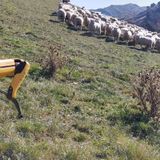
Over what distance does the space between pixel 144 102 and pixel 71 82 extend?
3.58 meters

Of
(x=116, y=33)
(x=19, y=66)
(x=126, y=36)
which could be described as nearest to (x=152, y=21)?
(x=126, y=36)

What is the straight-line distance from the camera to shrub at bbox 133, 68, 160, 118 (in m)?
14.3

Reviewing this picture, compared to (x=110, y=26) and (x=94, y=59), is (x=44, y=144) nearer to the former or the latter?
(x=94, y=59)

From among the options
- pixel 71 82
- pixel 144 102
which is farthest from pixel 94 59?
pixel 144 102

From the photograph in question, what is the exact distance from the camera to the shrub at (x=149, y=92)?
1428 centimetres

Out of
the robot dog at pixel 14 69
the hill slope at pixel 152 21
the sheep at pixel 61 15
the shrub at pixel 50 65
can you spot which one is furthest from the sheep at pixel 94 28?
the hill slope at pixel 152 21

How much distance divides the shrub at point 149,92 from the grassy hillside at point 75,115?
0.34m

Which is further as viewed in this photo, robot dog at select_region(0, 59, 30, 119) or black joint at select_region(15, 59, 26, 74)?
black joint at select_region(15, 59, 26, 74)

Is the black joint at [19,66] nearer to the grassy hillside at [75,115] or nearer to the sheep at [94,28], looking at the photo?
the grassy hillside at [75,115]

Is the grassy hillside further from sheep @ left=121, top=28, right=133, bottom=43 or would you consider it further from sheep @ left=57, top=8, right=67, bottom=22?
sheep @ left=57, top=8, right=67, bottom=22

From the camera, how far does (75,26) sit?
38.3 metres

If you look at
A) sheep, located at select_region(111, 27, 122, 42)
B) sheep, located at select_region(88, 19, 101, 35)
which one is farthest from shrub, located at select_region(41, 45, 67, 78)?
sheep, located at select_region(88, 19, 101, 35)

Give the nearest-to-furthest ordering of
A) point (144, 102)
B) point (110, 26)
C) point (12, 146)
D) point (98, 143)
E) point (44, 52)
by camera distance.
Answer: point (12, 146) < point (98, 143) < point (144, 102) < point (44, 52) < point (110, 26)

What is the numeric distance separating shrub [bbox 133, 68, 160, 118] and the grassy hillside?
0.34 m
